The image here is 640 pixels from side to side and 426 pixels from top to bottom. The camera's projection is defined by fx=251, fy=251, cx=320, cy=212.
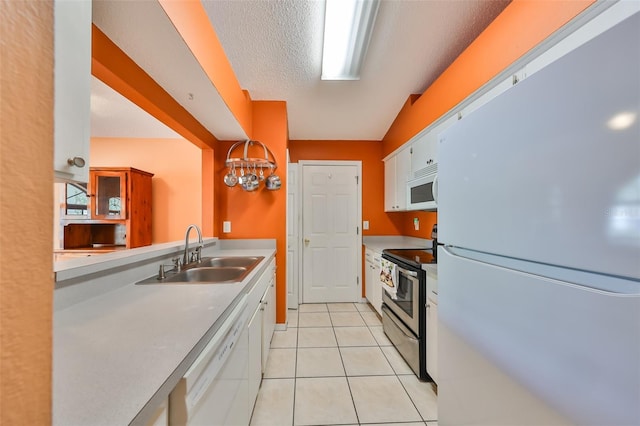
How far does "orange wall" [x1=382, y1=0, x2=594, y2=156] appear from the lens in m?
1.15

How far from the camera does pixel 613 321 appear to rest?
0.57 meters

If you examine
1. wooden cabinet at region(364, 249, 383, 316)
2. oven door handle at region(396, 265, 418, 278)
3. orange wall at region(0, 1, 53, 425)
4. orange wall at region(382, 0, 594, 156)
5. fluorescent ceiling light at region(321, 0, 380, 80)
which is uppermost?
fluorescent ceiling light at region(321, 0, 380, 80)

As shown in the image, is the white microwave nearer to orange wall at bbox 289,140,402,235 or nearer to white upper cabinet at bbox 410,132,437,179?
white upper cabinet at bbox 410,132,437,179

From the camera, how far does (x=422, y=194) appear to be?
7.11 feet

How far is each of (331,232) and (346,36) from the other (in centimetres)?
244

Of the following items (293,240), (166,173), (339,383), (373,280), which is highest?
(166,173)

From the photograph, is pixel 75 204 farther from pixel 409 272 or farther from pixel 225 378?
pixel 409 272

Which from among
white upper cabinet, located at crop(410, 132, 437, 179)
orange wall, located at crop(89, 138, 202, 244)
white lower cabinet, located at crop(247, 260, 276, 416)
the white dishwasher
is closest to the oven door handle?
white upper cabinet, located at crop(410, 132, 437, 179)

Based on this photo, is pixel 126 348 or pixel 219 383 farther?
pixel 219 383

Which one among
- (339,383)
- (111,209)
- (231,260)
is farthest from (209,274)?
(111,209)

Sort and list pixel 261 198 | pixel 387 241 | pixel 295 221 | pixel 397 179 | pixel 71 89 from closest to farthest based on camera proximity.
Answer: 1. pixel 71 89
2. pixel 261 198
3. pixel 397 179
4. pixel 295 221
5. pixel 387 241

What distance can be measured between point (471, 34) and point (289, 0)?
1351 mm

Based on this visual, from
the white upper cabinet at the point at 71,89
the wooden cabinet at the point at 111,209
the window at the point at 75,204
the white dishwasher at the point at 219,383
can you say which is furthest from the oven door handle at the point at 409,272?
the window at the point at 75,204

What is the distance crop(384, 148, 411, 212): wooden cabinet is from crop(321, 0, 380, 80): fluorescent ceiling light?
41.6 inches
